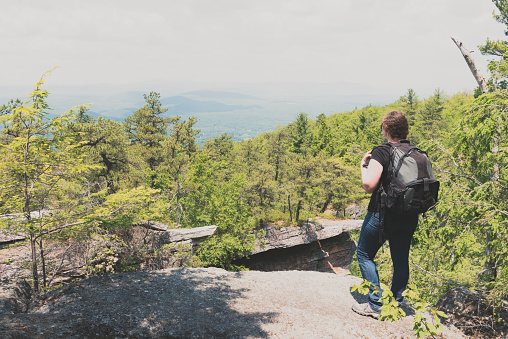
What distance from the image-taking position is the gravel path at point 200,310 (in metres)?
3.91

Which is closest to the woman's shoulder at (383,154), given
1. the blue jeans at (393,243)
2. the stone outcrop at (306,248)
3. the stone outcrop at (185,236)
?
the blue jeans at (393,243)

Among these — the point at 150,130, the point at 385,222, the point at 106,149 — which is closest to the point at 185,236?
the point at 106,149

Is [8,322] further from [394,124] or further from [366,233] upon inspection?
[394,124]

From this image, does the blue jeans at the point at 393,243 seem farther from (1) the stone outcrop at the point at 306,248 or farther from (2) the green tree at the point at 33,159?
(1) the stone outcrop at the point at 306,248

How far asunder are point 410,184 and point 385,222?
2.11 ft

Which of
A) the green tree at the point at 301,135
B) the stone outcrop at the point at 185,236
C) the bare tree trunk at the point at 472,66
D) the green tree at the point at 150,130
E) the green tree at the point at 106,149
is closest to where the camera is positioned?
the bare tree trunk at the point at 472,66

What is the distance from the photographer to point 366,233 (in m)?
3.71

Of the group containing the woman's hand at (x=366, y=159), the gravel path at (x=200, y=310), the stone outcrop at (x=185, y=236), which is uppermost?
the woman's hand at (x=366, y=159)

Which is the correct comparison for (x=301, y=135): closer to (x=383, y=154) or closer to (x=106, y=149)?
(x=106, y=149)

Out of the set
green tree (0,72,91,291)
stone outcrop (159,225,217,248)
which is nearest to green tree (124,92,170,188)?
stone outcrop (159,225,217,248)

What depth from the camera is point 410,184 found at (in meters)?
2.92

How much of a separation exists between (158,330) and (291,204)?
2371cm

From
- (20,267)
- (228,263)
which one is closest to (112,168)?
(228,263)

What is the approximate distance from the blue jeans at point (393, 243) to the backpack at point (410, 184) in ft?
1.16
